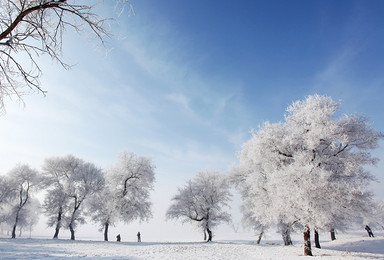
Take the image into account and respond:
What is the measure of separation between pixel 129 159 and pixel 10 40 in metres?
29.8

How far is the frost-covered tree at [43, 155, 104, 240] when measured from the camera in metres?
31.8

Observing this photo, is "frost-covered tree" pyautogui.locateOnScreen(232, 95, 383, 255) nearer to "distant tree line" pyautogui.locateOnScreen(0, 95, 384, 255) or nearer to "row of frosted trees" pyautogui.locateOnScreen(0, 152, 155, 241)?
"distant tree line" pyautogui.locateOnScreen(0, 95, 384, 255)

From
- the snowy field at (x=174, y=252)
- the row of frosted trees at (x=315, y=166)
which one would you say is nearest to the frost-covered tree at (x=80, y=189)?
the snowy field at (x=174, y=252)

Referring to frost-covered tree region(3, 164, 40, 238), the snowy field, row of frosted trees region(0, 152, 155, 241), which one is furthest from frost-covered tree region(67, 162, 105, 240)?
the snowy field

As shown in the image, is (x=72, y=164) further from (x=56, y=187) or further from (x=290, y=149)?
(x=290, y=149)

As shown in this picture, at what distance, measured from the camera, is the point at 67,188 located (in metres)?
31.9

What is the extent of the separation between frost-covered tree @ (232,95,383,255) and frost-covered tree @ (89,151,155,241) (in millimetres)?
19787

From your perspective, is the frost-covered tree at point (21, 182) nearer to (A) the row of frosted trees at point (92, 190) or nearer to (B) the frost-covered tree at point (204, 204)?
(A) the row of frosted trees at point (92, 190)

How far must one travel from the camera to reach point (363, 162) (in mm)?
16078

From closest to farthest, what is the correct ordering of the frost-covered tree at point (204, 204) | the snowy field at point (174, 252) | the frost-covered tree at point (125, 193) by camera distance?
the snowy field at point (174, 252)
the frost-covered tree at point (125, 193)
the frost-covered tree at point (204, 204)

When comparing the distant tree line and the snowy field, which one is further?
the distant tree line

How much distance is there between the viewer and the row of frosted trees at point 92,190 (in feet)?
102

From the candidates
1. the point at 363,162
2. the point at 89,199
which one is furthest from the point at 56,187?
the point at 363,162

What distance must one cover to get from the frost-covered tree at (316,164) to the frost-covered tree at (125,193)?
1979cm
